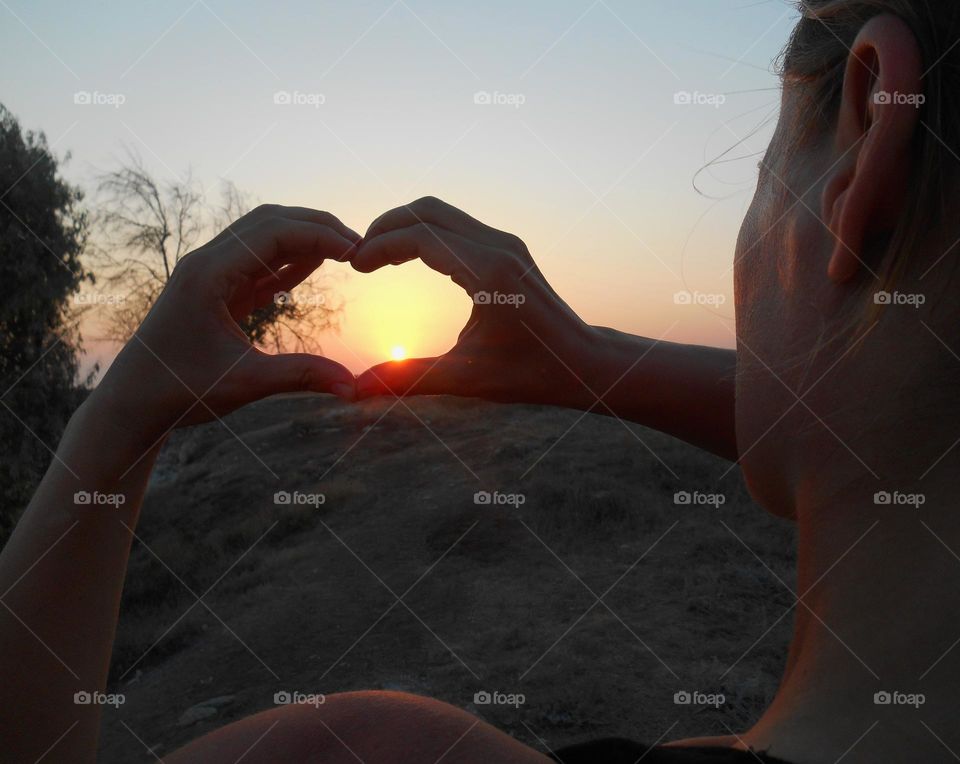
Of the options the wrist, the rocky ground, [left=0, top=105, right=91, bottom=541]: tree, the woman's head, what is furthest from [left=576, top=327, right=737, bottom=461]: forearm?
[left=0, top=105, right=91, bottom=541]: tree

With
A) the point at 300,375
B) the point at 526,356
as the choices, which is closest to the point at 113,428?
the point at 300,375

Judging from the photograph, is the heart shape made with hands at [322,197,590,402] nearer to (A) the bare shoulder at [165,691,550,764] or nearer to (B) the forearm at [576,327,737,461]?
(B) the forearm at [576,327,737,461]

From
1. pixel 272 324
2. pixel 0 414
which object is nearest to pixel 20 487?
pixel 0 414

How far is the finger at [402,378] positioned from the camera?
1581 mm

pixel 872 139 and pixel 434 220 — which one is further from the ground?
pixel 434 220

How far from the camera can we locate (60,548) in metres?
1.55

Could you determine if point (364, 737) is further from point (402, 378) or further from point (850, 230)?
point (850, 230)

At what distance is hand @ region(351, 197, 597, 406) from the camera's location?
5.45 feet

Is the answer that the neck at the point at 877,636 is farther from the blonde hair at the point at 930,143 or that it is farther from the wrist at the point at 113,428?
the wrist at the point at 113,428

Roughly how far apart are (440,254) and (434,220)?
0.10 m

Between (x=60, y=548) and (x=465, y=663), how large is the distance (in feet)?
12.5

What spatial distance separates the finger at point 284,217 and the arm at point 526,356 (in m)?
0.08

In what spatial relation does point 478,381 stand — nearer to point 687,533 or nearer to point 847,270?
point 847,270

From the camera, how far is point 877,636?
1008 mm
